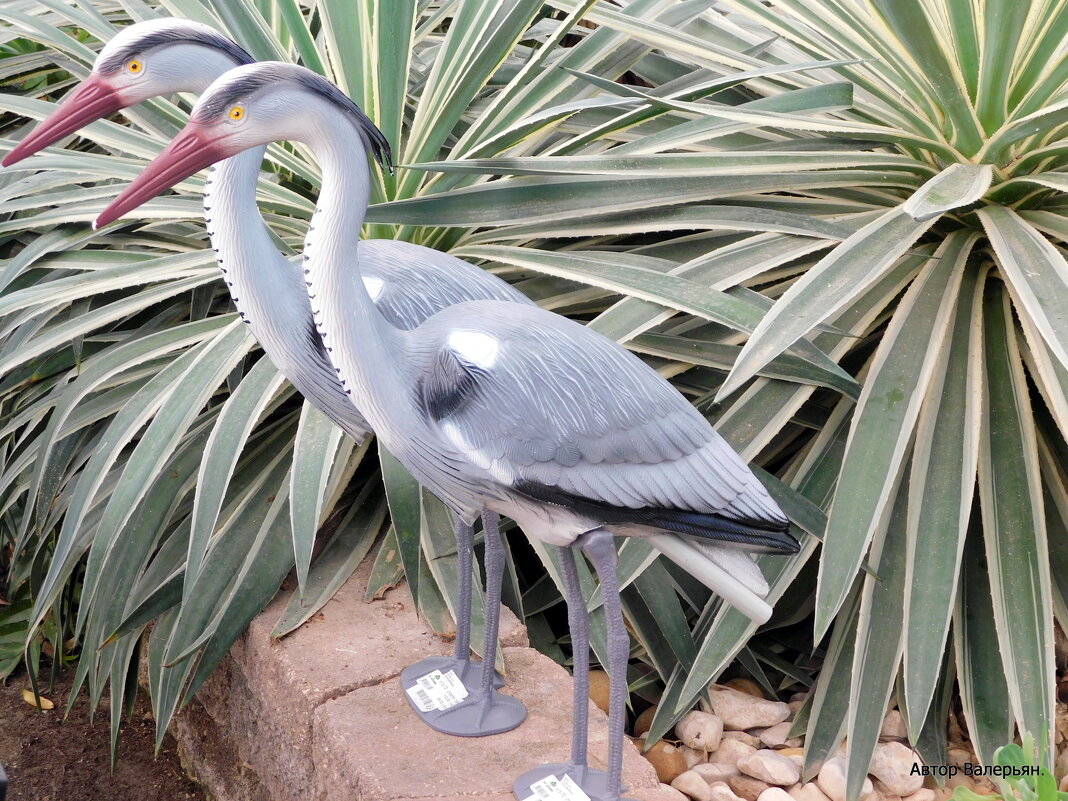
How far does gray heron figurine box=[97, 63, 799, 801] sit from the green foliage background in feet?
1.03

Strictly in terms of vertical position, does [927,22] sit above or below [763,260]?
above

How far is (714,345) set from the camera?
7.25ft

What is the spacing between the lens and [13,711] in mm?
2785

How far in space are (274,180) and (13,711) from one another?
148 cm

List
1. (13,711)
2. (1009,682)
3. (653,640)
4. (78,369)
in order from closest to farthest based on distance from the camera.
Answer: (1009,682) < (653,640) < (78,369) < (13,711)

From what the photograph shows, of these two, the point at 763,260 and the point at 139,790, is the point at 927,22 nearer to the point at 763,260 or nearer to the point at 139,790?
the point at 763,260

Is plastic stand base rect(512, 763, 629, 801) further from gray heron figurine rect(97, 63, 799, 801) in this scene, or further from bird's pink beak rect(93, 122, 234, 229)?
bird's pink beak rect(93, 122, 234, 229)

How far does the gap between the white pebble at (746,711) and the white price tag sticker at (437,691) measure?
1.87 ft

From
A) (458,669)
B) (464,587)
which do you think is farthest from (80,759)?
(464,587)

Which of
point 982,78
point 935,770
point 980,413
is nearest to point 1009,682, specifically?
point 935,770

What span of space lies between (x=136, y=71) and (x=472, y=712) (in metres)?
1.14

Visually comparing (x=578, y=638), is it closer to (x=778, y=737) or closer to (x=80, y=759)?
(x=778, y=737)

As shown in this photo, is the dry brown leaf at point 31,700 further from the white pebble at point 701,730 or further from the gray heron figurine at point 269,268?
the white pebble at point 701,730

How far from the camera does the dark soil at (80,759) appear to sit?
2494mm
